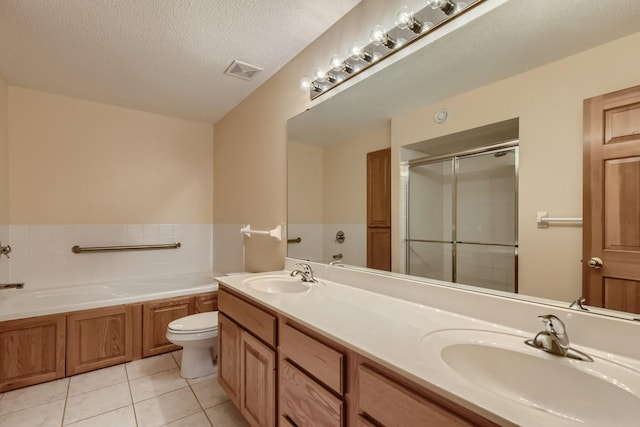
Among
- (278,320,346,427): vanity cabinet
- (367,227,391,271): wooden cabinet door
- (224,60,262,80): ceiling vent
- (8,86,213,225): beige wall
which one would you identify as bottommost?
(278,320,346,427): vanity cabinet

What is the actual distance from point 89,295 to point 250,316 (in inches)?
Result: 88.4

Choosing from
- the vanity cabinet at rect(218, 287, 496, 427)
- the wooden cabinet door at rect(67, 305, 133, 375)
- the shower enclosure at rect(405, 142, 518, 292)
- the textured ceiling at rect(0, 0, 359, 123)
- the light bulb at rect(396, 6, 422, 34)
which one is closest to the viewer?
the vanity cabinet at rect(218, 287, 496, 427)

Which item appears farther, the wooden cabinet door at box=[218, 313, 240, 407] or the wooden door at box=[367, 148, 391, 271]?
the wooden cabinet door at box=[218, 313, 240, 407]

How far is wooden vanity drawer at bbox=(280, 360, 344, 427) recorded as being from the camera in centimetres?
100

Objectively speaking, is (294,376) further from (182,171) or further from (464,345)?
(182,171)

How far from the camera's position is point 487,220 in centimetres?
117

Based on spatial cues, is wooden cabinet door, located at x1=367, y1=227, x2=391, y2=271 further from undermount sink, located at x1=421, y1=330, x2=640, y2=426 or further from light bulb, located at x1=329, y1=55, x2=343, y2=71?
light bulb, located at x1=329, y1=55, x2=343, y2=71

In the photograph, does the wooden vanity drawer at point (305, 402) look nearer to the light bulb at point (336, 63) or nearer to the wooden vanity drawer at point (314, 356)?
the wooden vanity drawer at point (314, 356)

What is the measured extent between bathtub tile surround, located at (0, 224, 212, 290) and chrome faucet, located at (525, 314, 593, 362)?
3406mm

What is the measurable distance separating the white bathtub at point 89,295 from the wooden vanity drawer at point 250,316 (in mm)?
1148

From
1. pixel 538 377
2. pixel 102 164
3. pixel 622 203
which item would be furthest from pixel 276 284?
pixel 102 164

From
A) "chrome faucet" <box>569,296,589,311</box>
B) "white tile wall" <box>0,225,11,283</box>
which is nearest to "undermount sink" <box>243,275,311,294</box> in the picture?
"chrome faucet" <box>569,296,589,311</box>

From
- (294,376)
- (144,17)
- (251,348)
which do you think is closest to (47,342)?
(251,348)

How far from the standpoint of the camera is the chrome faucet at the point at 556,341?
79 centimetres
